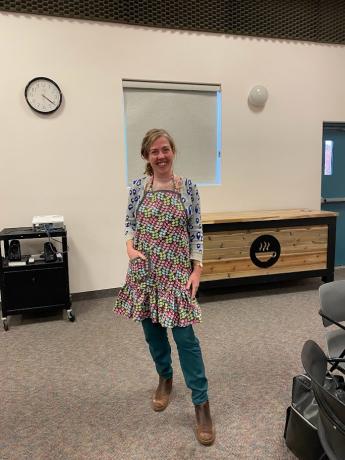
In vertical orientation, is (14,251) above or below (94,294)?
above

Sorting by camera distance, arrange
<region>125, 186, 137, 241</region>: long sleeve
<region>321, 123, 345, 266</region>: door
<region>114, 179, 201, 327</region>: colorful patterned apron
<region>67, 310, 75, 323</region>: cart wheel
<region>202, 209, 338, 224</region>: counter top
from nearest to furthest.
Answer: <region>114, 179, 201, 327</region>: colorful patterned apron → <region>125, 186, 137, 241</region>: long sleeve → <region>67, 310, 75, 323</region>: cart wheel → <region>202, 209, 338, 224</region>: counter top → <region>321, 123, 345, 266</region>: door

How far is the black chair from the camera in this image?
1105 millimetres

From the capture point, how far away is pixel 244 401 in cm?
223

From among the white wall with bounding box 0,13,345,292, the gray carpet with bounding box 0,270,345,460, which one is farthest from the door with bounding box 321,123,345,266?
the gray carpet with bounding box 0,270,345,460

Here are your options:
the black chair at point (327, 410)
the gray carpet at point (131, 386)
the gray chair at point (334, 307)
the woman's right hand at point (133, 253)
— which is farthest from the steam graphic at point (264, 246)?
the black chair at point (327, 410)

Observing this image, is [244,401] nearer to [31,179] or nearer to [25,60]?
[31,179]

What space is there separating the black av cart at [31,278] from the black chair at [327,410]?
8.34 feet

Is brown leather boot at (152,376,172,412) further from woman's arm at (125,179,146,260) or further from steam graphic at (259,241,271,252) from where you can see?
steam graphic at (259,241,271,252)

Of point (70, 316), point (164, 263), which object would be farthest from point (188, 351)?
point (70, 316)

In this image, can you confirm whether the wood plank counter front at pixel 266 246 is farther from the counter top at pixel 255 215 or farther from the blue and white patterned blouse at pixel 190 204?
the blue and white patterned blouse at pixel 190 204

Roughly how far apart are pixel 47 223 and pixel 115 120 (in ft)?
4.12

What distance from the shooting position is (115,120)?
12.8 feet

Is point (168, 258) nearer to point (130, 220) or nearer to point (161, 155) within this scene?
point (130, 220)

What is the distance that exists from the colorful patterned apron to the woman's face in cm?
11
